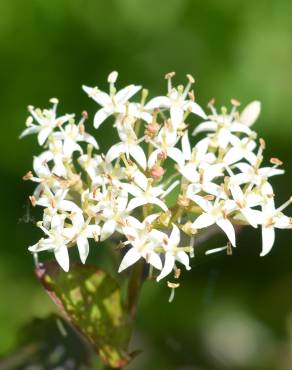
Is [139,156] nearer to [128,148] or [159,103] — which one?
[128,148]

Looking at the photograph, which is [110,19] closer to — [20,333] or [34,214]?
[34,214]

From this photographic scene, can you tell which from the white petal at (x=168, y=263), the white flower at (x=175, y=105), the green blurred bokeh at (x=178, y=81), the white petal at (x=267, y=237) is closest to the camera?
the white petal at (x=168, y=263)

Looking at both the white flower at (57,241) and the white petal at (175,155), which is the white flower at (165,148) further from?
the white flower at (57,241)

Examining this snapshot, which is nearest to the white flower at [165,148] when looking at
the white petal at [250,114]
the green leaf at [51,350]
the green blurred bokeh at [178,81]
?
the white petal at [250,114]

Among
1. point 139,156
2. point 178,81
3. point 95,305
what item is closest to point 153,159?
point 139,156

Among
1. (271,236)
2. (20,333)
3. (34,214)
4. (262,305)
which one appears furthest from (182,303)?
(271,236)

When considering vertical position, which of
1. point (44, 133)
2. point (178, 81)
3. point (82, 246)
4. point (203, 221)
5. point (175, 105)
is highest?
point (178, 81)
